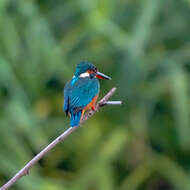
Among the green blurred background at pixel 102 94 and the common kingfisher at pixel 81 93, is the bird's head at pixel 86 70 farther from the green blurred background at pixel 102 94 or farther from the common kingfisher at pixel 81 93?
the green blurred background at pixel 102 94

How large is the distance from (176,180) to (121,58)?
926mm

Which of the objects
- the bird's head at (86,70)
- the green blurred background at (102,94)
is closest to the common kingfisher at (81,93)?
the bird's head at (86,70)

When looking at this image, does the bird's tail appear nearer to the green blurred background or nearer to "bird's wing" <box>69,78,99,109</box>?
"bird's wing" <box>69,78,99,109</box>

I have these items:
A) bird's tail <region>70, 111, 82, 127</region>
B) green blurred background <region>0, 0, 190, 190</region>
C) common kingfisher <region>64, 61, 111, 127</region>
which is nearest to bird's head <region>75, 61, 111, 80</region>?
common kingfisher <region>64, 61, 111, 127</region>

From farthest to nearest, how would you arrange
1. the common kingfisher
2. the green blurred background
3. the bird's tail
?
the green blurred background < the common kingfisher < the bird's tail

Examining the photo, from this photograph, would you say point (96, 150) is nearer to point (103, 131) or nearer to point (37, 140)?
point (103, 131)

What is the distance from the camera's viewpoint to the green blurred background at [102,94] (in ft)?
13.8

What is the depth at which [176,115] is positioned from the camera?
166 inches

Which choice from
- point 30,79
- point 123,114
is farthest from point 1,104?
point 123,114

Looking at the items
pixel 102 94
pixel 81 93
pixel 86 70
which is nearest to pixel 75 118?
pixel 81 93

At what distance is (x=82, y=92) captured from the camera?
290cm

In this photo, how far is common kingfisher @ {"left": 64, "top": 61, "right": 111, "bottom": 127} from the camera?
9.28 ft

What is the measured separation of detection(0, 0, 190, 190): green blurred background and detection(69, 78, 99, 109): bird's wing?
1.15m

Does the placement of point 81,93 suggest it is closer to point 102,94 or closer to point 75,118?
point 75,118
